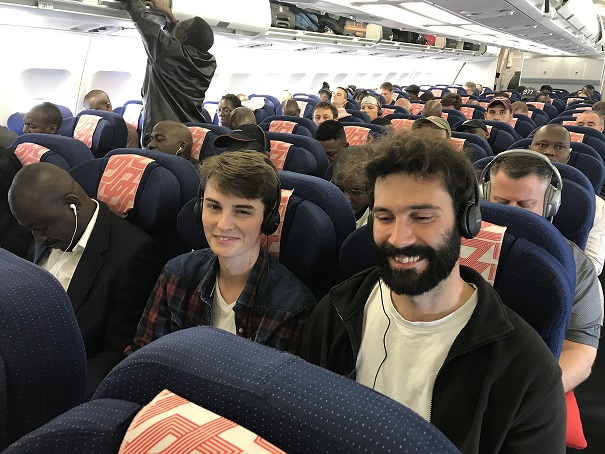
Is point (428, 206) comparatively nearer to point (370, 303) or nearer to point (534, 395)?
point (370, 303)

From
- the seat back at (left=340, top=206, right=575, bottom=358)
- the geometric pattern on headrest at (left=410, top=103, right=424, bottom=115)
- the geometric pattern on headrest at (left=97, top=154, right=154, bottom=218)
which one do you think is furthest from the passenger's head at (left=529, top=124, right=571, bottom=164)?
the geometric pattern on headrest at (left=410, top=103, right=424, bottom=115)

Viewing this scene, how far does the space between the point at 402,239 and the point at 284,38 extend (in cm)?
738

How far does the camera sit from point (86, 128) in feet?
14.8

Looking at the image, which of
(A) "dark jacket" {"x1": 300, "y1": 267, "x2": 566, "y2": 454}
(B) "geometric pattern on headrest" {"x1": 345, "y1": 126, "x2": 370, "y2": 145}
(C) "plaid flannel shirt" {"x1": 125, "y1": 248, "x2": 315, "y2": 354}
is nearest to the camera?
(A) "dark jacket" {"x1": 300, "y1": 267, "x2": 566, "y2": 454}

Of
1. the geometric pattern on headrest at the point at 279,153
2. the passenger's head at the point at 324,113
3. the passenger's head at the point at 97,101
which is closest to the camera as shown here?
the geometric pattern on headrest at the point at 279,153

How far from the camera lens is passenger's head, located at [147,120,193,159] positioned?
3775 millimetres

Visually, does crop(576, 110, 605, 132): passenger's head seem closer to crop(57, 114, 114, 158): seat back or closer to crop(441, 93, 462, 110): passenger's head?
crop(441, 93, 462, 110): passenger's head

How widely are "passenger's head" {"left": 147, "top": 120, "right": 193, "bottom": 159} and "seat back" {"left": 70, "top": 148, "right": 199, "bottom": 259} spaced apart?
1096 mm

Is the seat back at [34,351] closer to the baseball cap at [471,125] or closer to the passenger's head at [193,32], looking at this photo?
the passenger's head at [193,32]

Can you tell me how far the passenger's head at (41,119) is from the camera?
4289mm

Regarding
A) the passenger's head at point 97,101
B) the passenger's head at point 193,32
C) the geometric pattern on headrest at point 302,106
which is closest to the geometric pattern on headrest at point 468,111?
the geometric pattern on headrest at point 302,106

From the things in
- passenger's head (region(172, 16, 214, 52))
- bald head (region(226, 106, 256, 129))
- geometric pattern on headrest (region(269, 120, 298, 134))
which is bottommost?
geometric pattern on headrest (region(269, 120, 298, 134))

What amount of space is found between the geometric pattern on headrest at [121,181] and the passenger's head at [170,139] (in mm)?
1161

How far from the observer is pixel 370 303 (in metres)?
1.51
